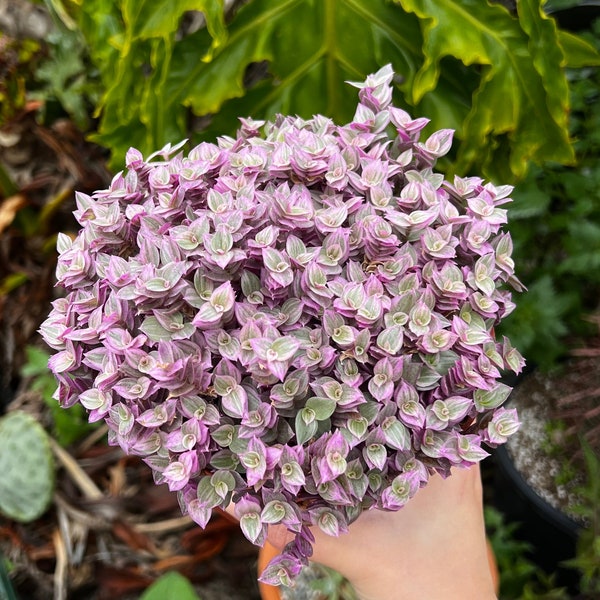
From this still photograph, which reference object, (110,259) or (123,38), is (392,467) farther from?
(123,38)

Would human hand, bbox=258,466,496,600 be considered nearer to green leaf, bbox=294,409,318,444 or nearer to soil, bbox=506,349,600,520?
green leaf, bbox=294,409,318,444

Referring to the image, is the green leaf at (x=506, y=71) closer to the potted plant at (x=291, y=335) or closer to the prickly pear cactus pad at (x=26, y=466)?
the potted plant at (x=291, y=335)

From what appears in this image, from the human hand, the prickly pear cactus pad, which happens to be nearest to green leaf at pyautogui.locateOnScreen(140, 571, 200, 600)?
the human hand

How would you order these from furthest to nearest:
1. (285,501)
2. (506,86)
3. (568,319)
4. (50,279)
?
(50,279) → (568,319) → (506,86) → (285,501)

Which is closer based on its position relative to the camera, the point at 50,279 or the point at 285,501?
the point at 285,501

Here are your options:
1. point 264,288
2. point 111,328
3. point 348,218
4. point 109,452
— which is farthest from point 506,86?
point 109,452

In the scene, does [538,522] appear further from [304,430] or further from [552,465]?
[304,430]
